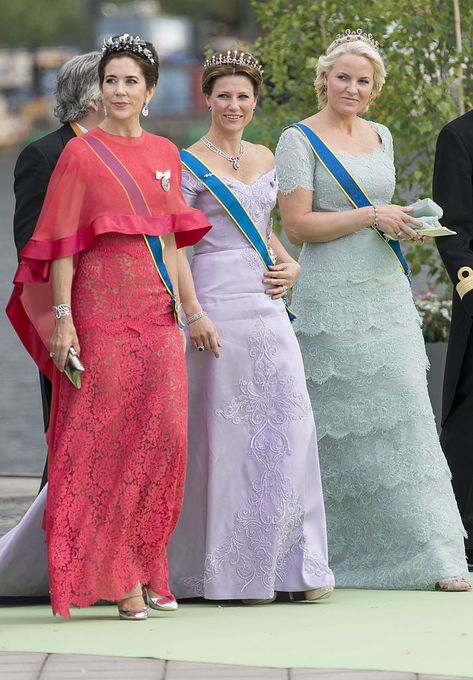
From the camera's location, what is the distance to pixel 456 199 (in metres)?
6.61

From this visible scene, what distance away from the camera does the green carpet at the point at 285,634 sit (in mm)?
4938

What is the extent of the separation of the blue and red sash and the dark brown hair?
25 cm

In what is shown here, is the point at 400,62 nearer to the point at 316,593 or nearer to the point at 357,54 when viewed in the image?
the point at 357,54

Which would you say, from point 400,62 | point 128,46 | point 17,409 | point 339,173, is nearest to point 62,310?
point 128,46

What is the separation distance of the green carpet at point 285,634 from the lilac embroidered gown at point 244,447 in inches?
5.7

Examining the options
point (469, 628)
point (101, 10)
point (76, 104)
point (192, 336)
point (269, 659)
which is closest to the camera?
point (269, 659)

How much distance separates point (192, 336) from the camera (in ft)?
19.6

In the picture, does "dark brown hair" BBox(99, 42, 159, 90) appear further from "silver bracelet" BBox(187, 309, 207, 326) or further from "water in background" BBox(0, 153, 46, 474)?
"water in background" BBox(0, 153, 46, 474)

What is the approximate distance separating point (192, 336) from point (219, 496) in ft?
1.85

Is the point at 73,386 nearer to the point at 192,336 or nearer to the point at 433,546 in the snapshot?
the point at 192,336

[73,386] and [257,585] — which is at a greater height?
[73,386]

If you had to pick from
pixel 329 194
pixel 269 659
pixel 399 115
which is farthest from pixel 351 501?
pixel 399 115

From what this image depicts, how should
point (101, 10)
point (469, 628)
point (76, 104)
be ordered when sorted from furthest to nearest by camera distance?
point (101, 10) < point (76, 104) < point (469, 628)

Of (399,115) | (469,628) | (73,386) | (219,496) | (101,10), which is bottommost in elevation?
(469,628)
